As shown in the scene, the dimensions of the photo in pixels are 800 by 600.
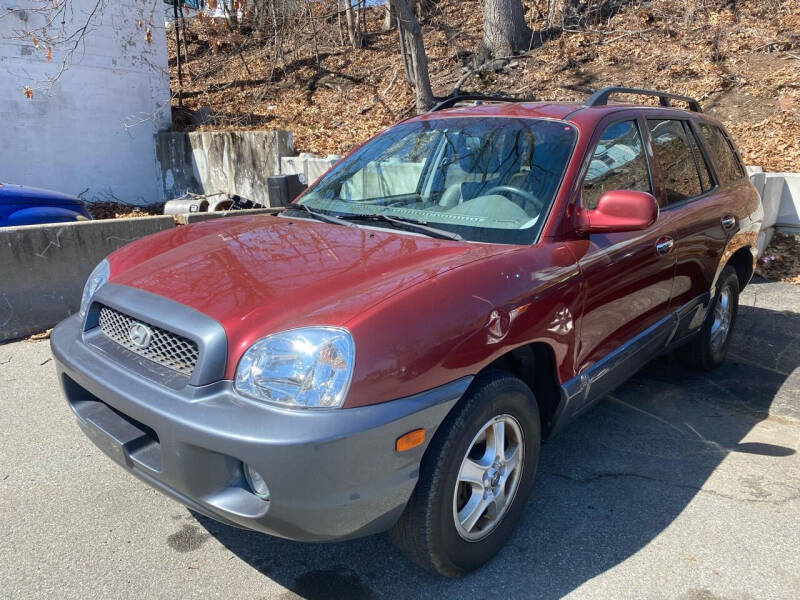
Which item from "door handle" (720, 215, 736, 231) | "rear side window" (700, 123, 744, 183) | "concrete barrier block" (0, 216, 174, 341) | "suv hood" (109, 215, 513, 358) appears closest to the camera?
"suv hood" (109, 215, 513, 358)

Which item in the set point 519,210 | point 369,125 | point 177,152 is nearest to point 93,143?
point 177,152

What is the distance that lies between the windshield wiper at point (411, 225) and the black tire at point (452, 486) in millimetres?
707

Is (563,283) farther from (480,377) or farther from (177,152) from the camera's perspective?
(177,152)

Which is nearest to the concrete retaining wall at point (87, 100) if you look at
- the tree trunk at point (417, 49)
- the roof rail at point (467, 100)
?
the tree trunk at point (417, 49)

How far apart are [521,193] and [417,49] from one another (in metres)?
6.93

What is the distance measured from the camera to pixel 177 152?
40.1 feet

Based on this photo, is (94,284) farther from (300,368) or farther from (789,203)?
(789,203)

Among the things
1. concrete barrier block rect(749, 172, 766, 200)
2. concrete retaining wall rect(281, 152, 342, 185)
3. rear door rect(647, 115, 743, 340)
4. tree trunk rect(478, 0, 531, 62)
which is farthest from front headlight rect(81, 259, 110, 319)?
tree trunk rect(478, 0, 531, 62)

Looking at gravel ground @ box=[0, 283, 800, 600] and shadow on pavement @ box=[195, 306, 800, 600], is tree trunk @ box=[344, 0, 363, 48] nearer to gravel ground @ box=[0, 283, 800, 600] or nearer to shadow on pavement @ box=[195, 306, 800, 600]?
shadow on pavement @ box=[195, 306, 800, 600]

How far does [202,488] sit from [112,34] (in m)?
11.8

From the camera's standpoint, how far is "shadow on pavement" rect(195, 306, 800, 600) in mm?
2604

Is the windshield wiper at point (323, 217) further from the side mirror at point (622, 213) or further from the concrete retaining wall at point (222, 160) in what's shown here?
the concrete retaining wall at point (222, 160)

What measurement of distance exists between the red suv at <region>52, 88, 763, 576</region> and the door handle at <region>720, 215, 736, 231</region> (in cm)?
34

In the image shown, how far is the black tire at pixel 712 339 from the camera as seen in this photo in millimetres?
4461
